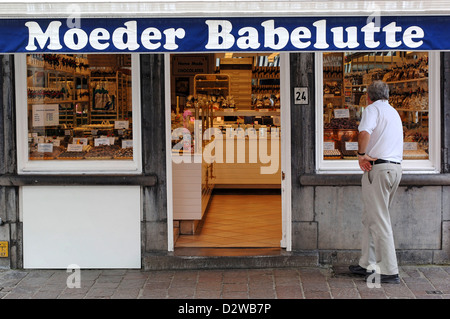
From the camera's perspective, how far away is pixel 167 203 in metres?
6.85

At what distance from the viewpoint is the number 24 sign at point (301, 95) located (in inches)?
267

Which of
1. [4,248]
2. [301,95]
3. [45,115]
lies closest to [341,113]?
[301,95]

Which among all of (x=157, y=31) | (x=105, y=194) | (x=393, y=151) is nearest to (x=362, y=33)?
(x=393, y=151)

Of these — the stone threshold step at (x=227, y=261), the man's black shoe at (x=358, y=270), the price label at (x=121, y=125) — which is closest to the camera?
the man's black shoe at (x=358, y=270)

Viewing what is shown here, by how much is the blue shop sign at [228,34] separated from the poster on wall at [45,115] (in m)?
1.44

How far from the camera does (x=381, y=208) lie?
6016mm

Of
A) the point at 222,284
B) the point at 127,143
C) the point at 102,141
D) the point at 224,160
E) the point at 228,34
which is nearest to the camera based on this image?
the point at 228,34

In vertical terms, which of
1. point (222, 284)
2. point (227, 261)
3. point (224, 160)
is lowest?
point (222, 284)

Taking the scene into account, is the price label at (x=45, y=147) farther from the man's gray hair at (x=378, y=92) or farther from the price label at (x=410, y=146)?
the price label at (x=410, y=146)

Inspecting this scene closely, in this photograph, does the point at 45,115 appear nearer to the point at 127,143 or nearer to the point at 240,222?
the point at 127,143

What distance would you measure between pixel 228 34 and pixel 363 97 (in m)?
2.33

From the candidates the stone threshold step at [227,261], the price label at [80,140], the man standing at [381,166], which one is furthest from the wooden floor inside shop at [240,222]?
the price label at [80,140]

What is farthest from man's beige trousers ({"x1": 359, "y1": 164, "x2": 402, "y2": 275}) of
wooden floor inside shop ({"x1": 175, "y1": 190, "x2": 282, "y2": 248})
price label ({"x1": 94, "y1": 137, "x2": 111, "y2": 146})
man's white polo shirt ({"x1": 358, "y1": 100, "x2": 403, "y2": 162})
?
price label ({"x1": 94, "y1": 137, "x2": 111, "y2": 146})

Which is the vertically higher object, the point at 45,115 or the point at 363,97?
the point at 363,97
